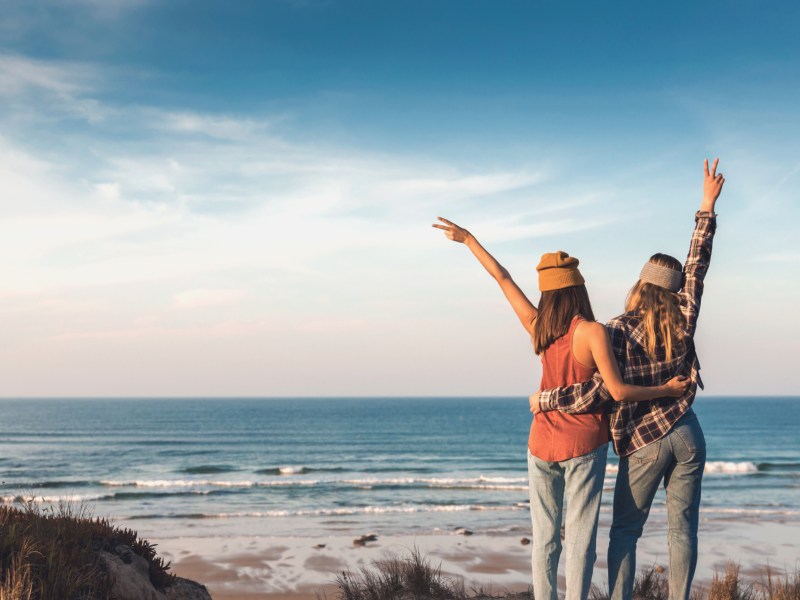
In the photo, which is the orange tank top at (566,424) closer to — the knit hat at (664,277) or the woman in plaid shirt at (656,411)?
the woman in plaid shirt at (656,411)

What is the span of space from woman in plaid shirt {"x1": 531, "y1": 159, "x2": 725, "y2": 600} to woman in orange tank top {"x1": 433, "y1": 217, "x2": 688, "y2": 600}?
8 cm

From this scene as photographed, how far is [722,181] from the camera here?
12.7 feet

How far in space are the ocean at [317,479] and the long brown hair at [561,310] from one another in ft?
13.6

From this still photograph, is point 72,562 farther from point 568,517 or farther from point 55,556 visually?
point 568,517

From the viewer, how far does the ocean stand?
17172 mm

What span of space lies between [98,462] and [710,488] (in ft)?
87.5

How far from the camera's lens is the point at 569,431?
3338 mm

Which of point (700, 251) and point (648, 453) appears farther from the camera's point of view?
point (700, 251)

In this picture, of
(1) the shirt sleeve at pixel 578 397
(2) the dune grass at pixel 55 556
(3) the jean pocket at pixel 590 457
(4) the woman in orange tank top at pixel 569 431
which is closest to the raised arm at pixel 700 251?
(4) the woman in orange tank top at pixel 569 431

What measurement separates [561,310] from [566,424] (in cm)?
55

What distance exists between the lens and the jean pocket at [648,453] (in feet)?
11.3

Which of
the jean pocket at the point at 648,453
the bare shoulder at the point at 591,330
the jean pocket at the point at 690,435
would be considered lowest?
the jean pocket at the point at 648,453

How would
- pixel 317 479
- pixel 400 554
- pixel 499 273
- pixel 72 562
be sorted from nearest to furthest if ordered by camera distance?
1. pixel 499 273
2. pixel 72 562
3. pixel 400 554
4. pixel 317 479

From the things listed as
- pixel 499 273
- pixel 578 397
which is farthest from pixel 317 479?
pixel 578 397
